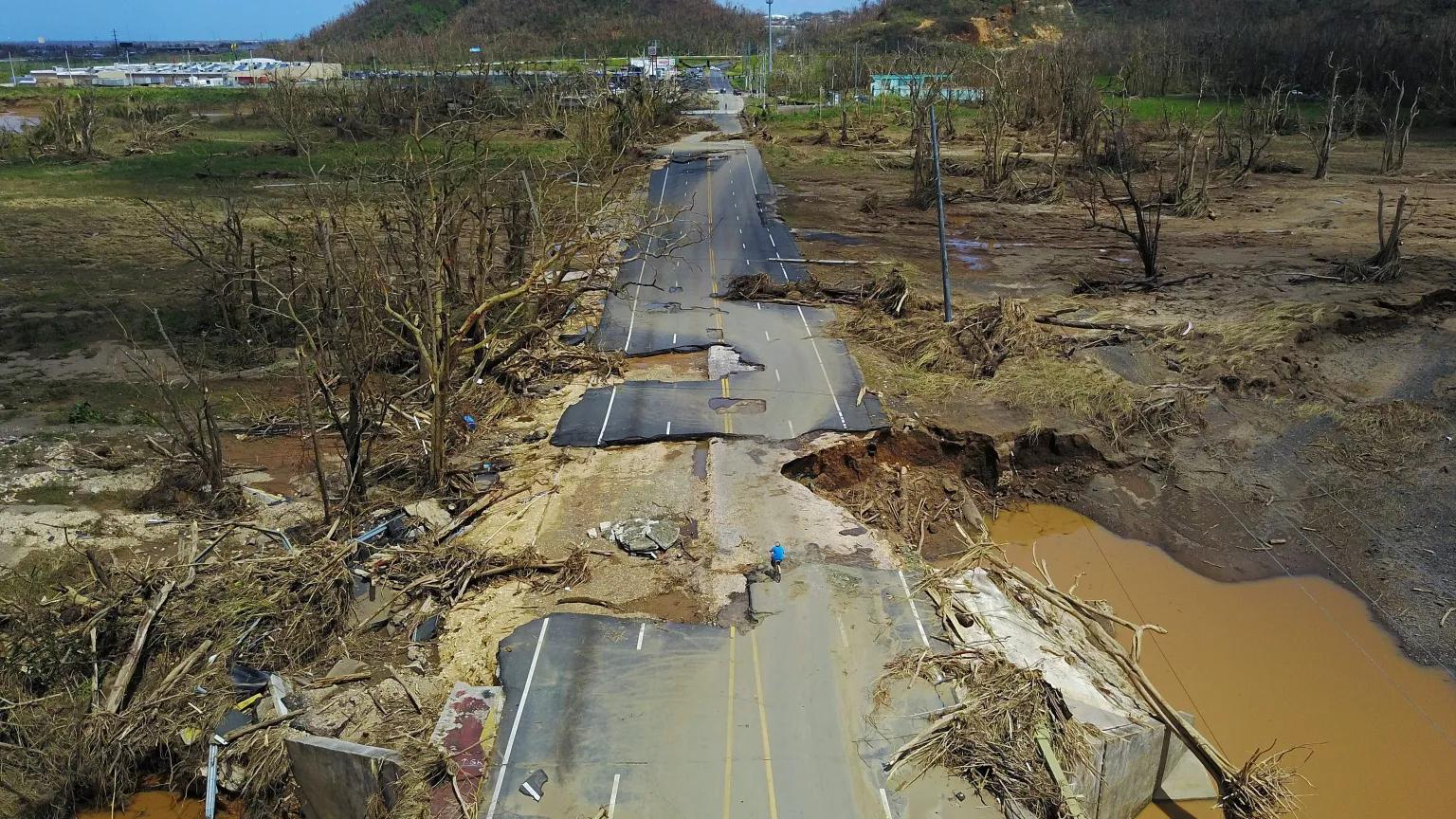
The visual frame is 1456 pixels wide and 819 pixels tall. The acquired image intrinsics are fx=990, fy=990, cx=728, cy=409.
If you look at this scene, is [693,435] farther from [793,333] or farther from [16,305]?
[16,305]

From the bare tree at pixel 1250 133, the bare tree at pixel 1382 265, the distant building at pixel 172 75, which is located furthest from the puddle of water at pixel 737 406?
the distant building at pixel 172 75

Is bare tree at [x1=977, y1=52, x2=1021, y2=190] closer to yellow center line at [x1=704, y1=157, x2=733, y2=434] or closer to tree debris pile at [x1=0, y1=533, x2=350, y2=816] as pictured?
yellow center line at [x1=704, y1=157, x2=733, y2=434]

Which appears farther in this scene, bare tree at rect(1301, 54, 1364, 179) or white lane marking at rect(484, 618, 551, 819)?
bare tree at rect(1301, 54, 1364, 179)

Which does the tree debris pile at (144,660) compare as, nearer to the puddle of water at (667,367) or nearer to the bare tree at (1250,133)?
the puddle of water at (667,367)

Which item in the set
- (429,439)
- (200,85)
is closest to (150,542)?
(429,439)

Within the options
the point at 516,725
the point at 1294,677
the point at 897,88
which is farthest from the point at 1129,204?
the point at 897,88

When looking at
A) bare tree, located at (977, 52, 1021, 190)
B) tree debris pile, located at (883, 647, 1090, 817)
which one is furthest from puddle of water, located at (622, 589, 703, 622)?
bare tree, located at (977, 52, 1021, 190)
